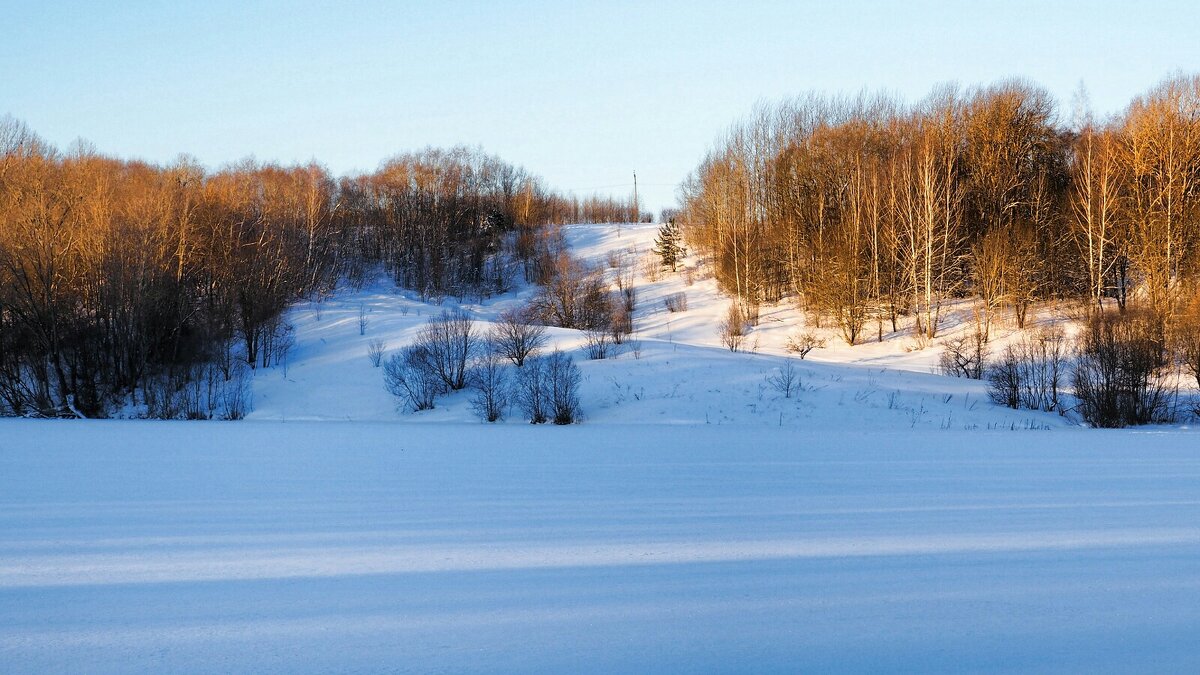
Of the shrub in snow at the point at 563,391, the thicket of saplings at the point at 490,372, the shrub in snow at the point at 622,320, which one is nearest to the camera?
the shrub in snow at the point at 563,391

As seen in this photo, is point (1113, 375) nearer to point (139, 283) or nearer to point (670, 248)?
point (139, 283)

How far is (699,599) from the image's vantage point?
452 cm

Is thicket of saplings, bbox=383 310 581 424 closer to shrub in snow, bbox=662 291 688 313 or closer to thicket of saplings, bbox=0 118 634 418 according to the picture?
thicket of saplings, bbox=0 118 634 418

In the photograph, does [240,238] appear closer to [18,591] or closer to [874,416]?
[874,416]

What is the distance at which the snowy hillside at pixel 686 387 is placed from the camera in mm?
18053

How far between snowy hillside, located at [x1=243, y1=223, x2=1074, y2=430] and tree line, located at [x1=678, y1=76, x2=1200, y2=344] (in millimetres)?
2837

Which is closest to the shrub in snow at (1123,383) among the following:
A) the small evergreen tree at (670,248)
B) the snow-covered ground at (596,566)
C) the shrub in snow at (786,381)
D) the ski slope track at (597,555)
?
the ski slope track at (597,555)

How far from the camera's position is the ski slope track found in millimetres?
3826

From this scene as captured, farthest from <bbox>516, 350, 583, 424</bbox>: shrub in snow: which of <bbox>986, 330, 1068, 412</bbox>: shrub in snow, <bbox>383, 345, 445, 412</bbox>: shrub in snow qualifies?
<bbox>986, 330, 1068, 412</bbox>: shrub in snow

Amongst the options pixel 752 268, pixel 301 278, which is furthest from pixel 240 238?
pixel 752 268

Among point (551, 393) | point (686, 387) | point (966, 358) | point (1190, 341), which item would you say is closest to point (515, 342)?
point (551, 393)

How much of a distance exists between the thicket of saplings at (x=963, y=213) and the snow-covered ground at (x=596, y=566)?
53.4 feet

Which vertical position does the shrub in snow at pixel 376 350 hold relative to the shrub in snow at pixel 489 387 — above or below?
above

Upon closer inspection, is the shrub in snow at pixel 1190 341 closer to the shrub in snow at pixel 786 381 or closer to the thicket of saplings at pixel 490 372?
the shrub in snow at pixel 786 381
